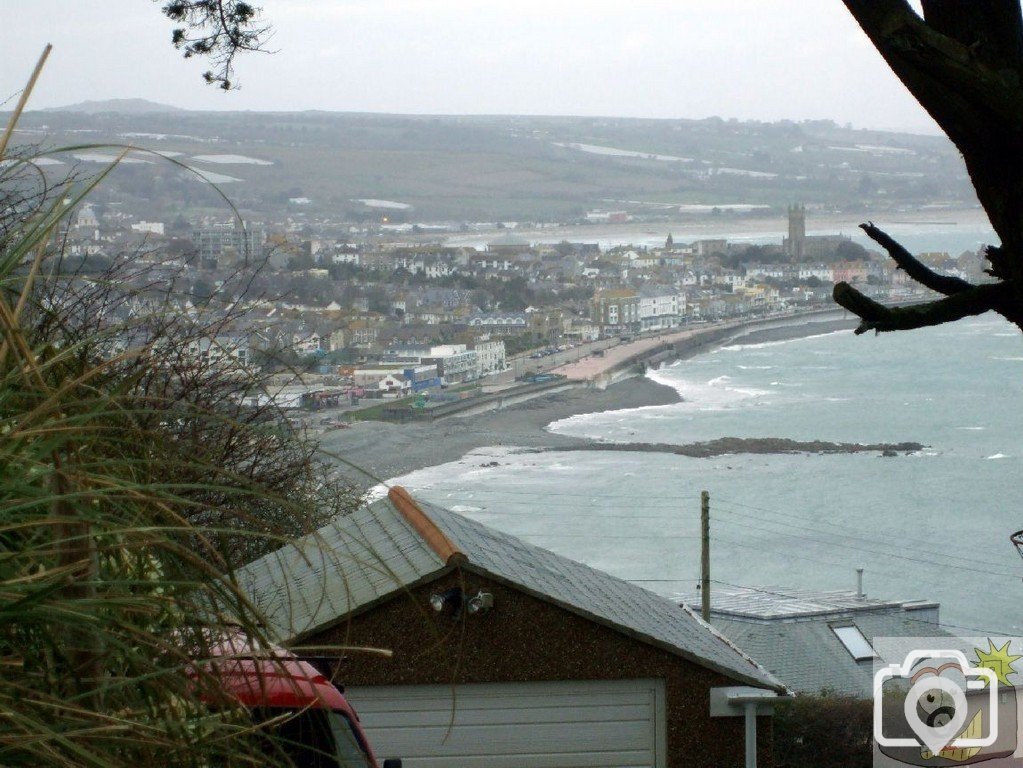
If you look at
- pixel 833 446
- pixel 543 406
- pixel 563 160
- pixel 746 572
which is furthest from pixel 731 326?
pixel 563 160

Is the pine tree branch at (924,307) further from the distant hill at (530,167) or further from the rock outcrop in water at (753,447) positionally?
the distant hill at (530,167)

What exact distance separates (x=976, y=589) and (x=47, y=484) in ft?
55.1

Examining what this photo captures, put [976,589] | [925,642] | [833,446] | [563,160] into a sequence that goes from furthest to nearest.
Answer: [563,160], [833,446], [976,589], [925,642]

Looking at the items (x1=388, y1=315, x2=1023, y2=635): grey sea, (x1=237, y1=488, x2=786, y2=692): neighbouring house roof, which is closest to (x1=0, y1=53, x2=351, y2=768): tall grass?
(x1=237, y1=488, x2=786, y2=692): neighbouring house roof

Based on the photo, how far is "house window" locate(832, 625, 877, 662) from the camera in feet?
34.0

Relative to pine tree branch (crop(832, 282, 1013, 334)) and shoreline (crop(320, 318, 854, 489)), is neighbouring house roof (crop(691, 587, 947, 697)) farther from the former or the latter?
pine tree branch (crop(832, 282, 1013, 334))

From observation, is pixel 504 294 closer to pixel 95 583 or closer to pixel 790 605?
pixel 790 605

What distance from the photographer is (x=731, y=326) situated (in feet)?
150

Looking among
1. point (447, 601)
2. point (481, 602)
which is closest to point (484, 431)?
point (481, 602)

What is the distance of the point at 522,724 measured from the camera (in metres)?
4.23

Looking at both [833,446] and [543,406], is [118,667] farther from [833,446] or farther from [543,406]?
[543,406]

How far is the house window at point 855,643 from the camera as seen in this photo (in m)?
10.4

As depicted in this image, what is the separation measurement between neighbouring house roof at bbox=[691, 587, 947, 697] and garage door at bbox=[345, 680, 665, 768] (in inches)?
188

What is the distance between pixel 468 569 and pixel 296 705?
2.91 meters
